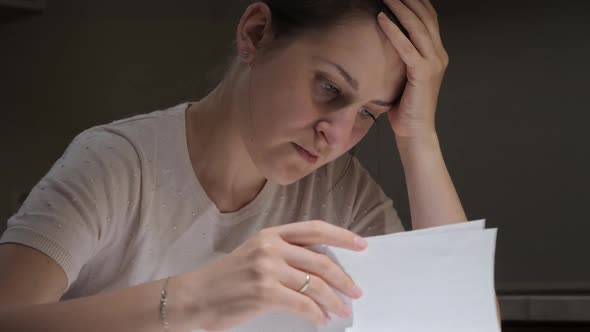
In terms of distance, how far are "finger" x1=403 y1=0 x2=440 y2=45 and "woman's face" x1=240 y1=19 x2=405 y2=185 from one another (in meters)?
0.05

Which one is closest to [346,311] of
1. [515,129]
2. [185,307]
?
[185,307]

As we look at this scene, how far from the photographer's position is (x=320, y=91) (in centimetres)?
84

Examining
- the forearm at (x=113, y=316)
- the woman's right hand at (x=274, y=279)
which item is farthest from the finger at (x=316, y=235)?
the forearm at (x=113, y=316)

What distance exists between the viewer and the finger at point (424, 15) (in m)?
0.89

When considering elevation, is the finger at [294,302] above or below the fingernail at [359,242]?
below

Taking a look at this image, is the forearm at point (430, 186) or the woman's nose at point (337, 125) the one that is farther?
the forearm at point (430, 186)

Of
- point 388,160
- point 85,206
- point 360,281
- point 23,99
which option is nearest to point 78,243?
point 85,206

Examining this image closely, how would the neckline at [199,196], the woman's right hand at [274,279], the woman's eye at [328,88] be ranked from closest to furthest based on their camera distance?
the woman's right hand at [274,279] < the woman's eye at [328,88] < the neckline at [199,196]

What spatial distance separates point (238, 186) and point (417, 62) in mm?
259

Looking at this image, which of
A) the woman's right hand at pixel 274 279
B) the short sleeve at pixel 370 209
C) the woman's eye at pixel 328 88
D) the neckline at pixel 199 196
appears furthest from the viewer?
the short sleeve at pixel 370 209

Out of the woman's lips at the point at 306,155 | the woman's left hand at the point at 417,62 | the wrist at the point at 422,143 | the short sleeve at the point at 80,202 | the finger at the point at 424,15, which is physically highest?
the finger at the point at 424,15

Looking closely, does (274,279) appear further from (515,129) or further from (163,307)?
(515,129)

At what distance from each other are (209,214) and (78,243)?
0.17 meters

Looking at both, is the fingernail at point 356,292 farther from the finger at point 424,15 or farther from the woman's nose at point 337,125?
the finger at point 424,15
